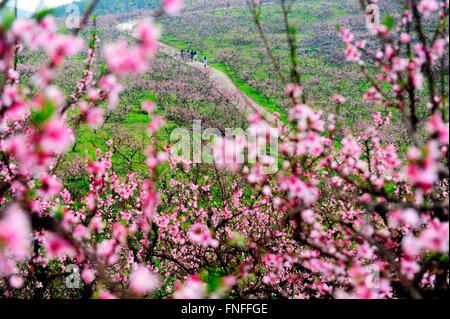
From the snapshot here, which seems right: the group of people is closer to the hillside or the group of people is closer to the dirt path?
the dirt path

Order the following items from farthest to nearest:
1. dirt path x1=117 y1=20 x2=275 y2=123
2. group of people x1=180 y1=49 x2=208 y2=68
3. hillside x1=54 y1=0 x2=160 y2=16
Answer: hillside x1=54 y1=0 x2=160 y2=16 → group of people x1=180 y1=49 x2=208 y2=68 → dirt path x1=117 y1=20 x2=275 y2=123

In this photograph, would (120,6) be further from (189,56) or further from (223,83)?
(223,83)

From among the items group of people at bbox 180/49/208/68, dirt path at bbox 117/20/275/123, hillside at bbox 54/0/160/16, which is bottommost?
dirt path at bbox 117/20/275/123

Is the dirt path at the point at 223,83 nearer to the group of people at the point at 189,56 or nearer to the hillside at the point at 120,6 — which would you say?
the group of people at the point at 189,56

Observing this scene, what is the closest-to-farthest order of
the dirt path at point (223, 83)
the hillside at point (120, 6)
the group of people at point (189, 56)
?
the dirt path at point (223, 83)
the group of people at point (189, 56)
the hillside at point (120, 6)

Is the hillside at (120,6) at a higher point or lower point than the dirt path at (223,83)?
higher

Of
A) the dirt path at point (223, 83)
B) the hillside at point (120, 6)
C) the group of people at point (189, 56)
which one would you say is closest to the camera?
the dirt path at point (223, 83)

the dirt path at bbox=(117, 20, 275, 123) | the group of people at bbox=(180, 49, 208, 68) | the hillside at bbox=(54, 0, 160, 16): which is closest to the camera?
the dirt path at bbox=(117, 20, 275, 123)

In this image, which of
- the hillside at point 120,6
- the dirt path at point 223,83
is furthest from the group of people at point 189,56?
the hillside at point 120,6

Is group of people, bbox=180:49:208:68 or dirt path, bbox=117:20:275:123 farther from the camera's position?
group of people, bbox=180:49:208:68

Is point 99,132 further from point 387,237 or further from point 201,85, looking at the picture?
point 387,237

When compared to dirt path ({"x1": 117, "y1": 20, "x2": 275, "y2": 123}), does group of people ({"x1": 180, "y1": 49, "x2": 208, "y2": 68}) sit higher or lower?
higher

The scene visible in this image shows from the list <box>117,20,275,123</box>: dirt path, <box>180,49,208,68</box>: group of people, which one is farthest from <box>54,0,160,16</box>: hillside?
<box>180,49,208,68</box>: group of people
